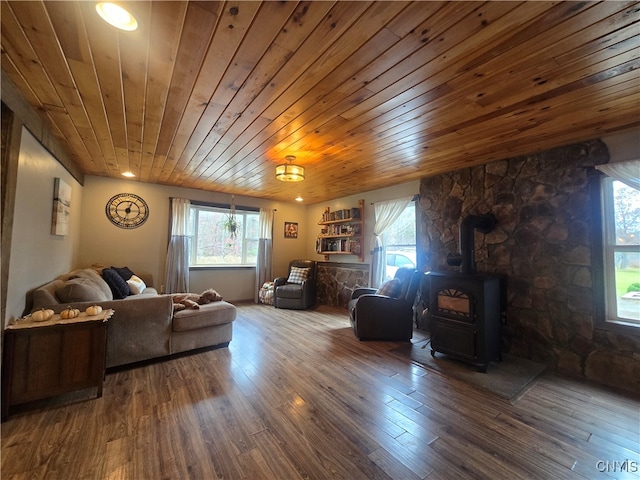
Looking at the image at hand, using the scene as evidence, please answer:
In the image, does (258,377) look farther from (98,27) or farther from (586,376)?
(586,376)

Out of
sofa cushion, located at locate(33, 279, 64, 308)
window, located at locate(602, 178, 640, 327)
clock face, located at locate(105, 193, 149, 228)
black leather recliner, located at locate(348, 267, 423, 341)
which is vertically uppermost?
clock face, located at locate(105, 193, 149, 228)

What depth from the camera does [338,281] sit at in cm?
564

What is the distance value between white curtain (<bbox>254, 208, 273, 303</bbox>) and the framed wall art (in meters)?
3.30

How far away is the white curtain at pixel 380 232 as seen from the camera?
179 inches

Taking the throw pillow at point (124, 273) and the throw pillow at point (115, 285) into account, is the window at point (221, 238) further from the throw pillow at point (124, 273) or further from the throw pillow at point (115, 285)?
the throw pillow at point (115, 285)

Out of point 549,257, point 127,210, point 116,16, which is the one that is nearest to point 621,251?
point 549,257

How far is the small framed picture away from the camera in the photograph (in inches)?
254

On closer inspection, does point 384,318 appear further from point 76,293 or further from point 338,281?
point 76,293

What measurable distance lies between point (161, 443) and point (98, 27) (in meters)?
2.41

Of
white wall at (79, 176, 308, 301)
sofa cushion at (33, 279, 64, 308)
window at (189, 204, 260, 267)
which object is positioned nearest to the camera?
sofa cushion at (33, 279, 64, 308)

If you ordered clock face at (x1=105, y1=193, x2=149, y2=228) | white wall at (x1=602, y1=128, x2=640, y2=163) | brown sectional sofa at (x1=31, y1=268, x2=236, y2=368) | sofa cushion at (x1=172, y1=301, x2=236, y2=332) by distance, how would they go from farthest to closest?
1. clock face at (x1=105, y1=193, x2=149, y2=228)
2. sofa cushion at (x1=172, y1=301, x2=236, y2=332)
3. brown sectional sofa at (x1=31, y1=268, x2=236, y2=368)
4. white wall at (x1=602, y1=128, x2=640, y2=163)

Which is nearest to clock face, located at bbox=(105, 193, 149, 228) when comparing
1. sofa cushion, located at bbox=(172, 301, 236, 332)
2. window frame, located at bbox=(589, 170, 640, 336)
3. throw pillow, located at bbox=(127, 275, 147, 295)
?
throw pillow, located at bbox=(127, 275, 147, 295)

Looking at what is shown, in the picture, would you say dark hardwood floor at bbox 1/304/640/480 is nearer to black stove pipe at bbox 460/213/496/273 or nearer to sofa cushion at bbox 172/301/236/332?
sofa cushion at bbox 172/301/236/332

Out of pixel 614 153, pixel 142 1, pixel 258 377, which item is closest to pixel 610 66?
pixel 614 153
